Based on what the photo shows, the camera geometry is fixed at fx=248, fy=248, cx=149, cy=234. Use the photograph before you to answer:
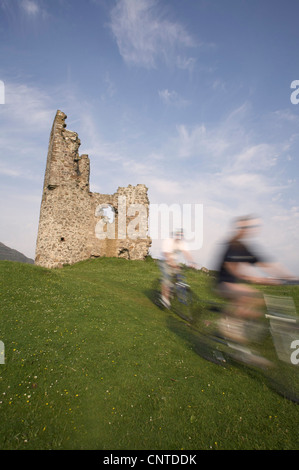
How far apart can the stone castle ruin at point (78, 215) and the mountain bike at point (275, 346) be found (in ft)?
73.4

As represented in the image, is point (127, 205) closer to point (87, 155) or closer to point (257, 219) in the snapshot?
point (87, 155)

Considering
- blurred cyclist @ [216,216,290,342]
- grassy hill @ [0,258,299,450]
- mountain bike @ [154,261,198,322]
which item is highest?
blurred cyclist @ [216,216,290,342]

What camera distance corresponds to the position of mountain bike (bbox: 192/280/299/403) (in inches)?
223

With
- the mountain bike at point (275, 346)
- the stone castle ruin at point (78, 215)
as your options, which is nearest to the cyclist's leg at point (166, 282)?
the mountain bike at point (275, 346)

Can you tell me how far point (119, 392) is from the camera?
5750mm

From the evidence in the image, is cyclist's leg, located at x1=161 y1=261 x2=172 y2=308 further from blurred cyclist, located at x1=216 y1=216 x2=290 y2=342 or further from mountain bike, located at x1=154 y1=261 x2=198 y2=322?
blurred cyclist, located at x1=216 y1=216 x2=290 y2=342

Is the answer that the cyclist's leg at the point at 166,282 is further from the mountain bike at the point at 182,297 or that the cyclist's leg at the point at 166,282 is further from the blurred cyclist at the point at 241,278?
the blurred cyclist at the point at 241,278

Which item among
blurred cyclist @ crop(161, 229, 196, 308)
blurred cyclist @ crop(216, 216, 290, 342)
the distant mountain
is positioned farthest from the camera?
the distant mountain

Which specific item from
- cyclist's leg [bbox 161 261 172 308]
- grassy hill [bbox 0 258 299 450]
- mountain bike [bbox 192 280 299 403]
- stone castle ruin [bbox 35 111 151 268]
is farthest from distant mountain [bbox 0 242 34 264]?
mountain bike [bbox 192 280 299 403]

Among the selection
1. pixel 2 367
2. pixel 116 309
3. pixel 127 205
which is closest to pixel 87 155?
pixel 127 205

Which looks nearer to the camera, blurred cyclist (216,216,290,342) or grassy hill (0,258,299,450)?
grassy hill (0,258,299,450)

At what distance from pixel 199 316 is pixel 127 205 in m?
22.6

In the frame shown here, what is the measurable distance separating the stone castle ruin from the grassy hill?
704 inches

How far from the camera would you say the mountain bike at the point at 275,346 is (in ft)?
18.6
